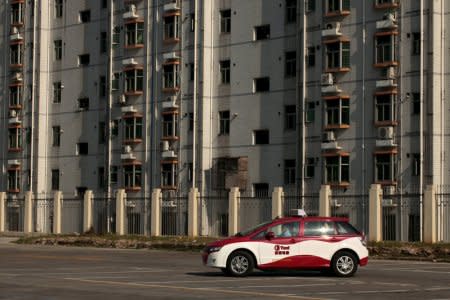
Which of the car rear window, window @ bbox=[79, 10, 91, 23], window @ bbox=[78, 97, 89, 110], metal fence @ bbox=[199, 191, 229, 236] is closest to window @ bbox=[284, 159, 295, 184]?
metal fence @ bbox=[199, 191, 229, 236]

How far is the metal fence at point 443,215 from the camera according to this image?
47.7 meters

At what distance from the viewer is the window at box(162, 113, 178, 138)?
64562 millimetres

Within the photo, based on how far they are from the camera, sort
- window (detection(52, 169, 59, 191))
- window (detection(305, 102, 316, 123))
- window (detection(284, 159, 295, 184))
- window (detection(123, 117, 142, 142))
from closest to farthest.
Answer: window (detection(305, 102, 316, 123))
window (detection(284, 159, 295, 184))
window (detection(123, 117, 142, 142))
window (detection(52, 169, 59, 191))

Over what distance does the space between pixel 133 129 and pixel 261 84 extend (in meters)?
10.1

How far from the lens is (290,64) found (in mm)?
60125

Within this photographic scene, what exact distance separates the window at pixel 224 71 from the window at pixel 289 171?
6.75 m

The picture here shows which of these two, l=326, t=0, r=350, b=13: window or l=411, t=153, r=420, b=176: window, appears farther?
l=326, t=0, r=350, b=13: window

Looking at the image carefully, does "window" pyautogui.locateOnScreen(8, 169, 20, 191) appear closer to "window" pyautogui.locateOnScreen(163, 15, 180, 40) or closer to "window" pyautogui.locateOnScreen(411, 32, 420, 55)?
"window" pyautogui.locateOnScreen(163, 15, 180, 40)

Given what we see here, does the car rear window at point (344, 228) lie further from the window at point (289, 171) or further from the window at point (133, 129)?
the window at point (133, 129)

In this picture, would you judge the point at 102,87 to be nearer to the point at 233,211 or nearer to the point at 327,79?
the point at 233,211

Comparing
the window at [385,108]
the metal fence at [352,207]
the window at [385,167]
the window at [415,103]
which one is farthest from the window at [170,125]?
the window at [415,103]

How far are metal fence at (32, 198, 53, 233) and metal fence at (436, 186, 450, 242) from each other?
101ft

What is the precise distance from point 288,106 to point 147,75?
1096 cm

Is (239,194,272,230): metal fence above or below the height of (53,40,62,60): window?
below
